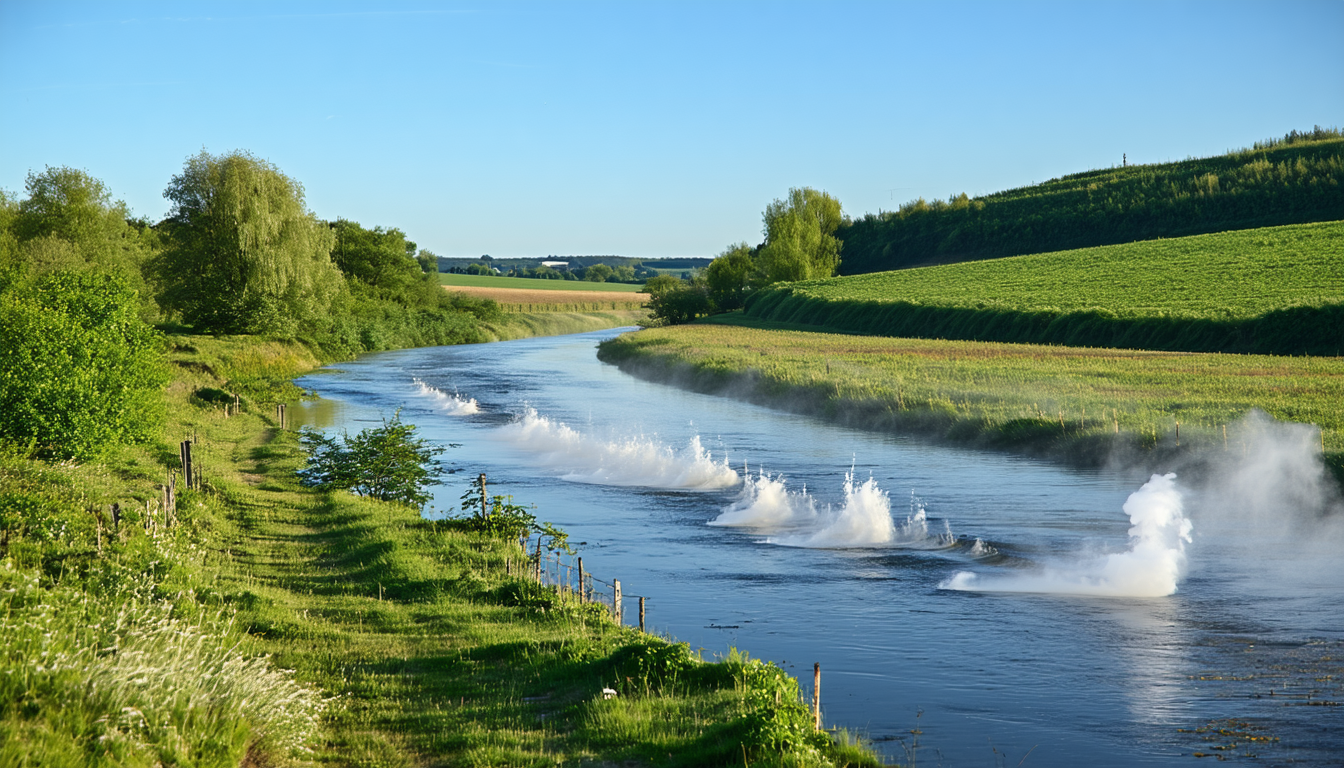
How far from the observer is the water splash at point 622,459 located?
3278 centimetres

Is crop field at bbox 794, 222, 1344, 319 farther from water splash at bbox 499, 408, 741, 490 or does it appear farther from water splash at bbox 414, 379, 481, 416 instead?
water splash at bbox 414, 379, 481, 416

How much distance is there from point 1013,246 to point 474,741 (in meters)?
140

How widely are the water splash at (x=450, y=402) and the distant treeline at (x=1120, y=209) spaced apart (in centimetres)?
8788

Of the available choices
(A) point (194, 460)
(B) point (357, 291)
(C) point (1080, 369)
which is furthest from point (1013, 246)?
(A) point (194, 460)

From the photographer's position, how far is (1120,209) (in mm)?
133250

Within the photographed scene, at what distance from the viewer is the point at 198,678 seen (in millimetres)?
9688

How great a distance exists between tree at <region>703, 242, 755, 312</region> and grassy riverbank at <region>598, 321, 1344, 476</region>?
235ft

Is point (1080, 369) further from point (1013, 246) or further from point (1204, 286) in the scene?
point (1013, 246)

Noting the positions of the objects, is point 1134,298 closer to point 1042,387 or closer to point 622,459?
point 1042,387

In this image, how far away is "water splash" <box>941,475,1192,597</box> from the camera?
64.4 feet

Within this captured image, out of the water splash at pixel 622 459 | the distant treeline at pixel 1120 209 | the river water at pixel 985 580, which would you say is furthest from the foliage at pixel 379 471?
the distant treeline at pixel 1120 209

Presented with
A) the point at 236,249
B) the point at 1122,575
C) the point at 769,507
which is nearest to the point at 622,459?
the point at 769,507

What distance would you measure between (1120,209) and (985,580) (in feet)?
411

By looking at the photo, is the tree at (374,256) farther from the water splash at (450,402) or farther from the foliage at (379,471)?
the foliage at (379,471)
